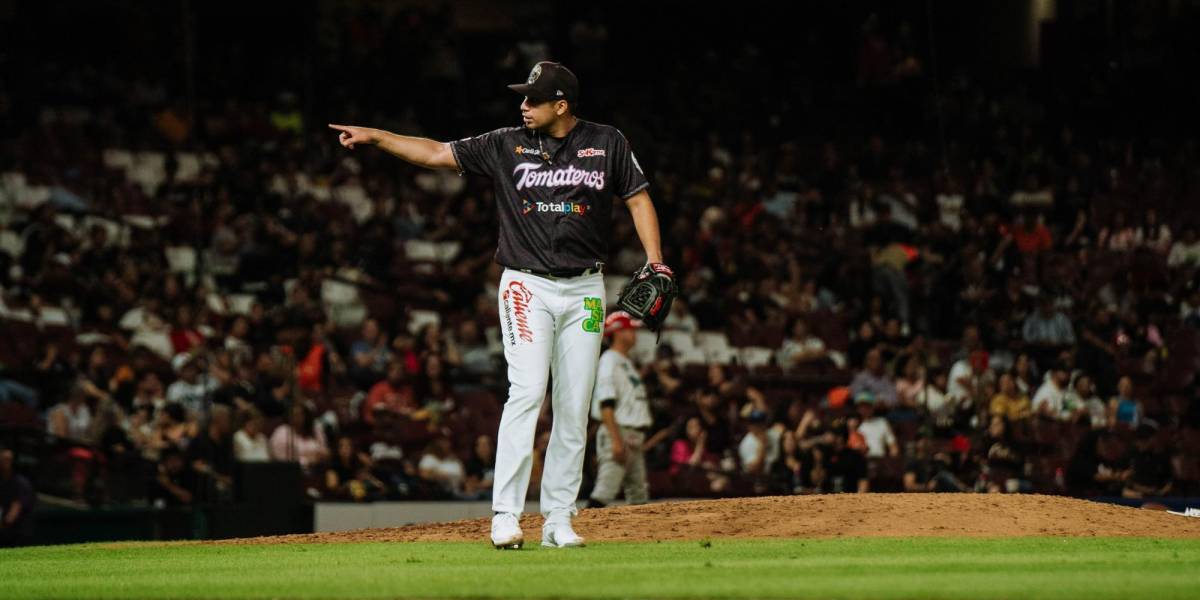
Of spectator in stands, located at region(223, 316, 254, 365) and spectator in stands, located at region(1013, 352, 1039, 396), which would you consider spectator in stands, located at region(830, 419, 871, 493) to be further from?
spectator in stands, located at region(223, 316, 254, 365)

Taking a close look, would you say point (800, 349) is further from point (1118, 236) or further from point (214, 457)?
point (214, 457)

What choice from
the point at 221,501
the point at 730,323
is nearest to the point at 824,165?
the point at 730,323

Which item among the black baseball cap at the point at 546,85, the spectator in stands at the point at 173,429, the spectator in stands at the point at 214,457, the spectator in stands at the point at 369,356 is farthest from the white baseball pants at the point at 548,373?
the spectator in stands at the point at 369,356

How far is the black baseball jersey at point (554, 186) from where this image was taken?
25.5 ft

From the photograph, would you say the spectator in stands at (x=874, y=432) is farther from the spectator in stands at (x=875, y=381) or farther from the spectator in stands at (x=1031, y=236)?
the spectator in stands at (x=1031, y=236)

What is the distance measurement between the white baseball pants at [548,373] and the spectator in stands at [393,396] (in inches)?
360

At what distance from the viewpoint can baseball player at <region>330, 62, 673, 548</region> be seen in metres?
7.70

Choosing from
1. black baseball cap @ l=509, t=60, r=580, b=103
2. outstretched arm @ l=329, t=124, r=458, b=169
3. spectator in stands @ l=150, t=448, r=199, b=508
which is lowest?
spectator in stands @ l=150, t=448, r=199, b=508

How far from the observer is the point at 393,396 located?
17.1m

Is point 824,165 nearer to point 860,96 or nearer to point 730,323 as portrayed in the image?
point 860,96

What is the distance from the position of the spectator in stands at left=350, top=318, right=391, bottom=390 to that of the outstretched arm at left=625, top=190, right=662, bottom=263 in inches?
395

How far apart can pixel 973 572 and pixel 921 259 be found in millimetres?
14693

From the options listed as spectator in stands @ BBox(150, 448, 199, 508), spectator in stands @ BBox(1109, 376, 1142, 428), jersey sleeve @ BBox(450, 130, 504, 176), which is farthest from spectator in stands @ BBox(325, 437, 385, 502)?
spectator in stands @ BBox(1109, 376, 1142, 428)

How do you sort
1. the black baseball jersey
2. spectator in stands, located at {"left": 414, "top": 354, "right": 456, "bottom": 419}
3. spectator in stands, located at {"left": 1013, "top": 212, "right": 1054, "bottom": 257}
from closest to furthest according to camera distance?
1. the black baseball jersey
2. spectator in stands, located at {"left": 414, "top": 354, "right": 456, "bottom": 419}
3. spectator in stands, located at {"left": 1013, "top": 212, "right": 1054, "bottom": 257}
